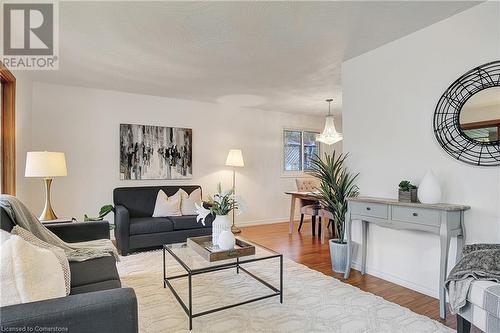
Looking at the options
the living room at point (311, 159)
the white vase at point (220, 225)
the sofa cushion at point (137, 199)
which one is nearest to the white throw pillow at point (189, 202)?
the living room at point (311, 159)

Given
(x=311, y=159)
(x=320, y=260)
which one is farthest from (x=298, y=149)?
(x=320, y=260)

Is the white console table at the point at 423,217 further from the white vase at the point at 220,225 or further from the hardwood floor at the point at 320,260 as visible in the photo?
the white vase at the point at 220,225

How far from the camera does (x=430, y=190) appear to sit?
2.35 meters

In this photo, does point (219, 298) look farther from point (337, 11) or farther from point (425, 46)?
point (425, 46)

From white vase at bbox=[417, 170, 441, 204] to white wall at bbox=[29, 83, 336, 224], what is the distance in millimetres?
3658

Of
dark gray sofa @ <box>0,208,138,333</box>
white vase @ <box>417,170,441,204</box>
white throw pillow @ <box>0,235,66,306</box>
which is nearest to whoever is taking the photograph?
dark gray sofa @ <box>0,208,138,333</box>

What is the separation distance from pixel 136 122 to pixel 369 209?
372 centimetres

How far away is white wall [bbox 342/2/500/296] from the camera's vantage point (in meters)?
2.23

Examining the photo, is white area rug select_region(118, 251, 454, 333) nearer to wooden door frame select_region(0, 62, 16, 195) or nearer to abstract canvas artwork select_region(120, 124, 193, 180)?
wooden door frame select_region(0, 62, 16, 195)

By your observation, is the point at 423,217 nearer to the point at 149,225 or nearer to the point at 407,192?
the point at 407,192

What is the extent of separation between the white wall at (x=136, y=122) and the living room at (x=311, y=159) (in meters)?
0.03

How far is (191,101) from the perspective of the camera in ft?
16.9

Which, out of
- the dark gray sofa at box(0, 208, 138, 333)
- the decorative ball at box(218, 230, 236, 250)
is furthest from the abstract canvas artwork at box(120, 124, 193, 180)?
the dark gray sofa at box(0, 208, 138, 333)

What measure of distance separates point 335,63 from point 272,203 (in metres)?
3.35
